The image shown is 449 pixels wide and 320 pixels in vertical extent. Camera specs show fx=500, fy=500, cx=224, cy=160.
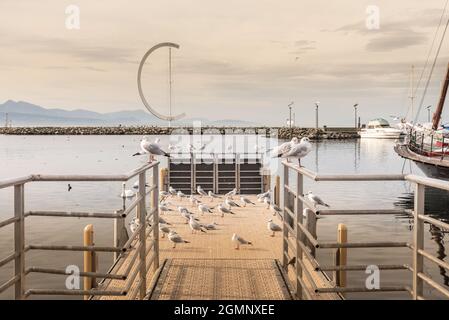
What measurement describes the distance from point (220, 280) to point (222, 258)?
192 cm

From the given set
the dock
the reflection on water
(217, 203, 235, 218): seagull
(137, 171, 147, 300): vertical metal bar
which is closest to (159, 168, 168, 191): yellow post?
(217, 203, 235, 218): seagull

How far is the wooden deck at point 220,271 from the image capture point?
779 centimetres

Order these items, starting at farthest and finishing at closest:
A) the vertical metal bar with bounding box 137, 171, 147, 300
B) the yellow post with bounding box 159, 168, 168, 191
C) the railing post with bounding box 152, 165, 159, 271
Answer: the yellow post with bounding box 159, 168, 168, 191
the railing post with bounding box 152, 165, 159, 271
the vertical metal bar with bounding box 137, 171, 147, 300

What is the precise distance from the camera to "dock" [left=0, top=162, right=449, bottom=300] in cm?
518

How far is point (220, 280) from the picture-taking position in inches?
336

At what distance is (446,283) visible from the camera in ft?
52.8

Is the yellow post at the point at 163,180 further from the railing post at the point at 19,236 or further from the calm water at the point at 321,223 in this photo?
the railing post at the point at 19,236

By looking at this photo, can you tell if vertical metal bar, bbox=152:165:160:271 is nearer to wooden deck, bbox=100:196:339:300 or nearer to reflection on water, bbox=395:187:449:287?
wooden deck, bbox=100:196:339:300

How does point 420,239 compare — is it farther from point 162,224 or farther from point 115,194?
point 115,194

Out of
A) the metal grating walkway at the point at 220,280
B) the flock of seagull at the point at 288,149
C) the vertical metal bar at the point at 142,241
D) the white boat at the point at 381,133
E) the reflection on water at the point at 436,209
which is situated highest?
the white boat at the point at 381,133

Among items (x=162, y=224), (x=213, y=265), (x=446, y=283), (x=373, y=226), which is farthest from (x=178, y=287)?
(x=373, y=226)

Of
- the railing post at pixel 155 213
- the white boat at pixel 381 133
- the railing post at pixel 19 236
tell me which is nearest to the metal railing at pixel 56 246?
the railing post at pixel 19 236

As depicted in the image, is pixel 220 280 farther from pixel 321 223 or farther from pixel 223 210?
pixel 321 223
